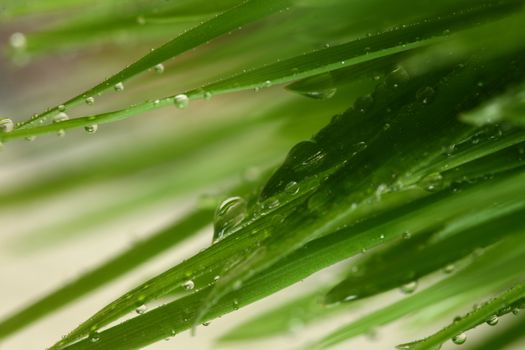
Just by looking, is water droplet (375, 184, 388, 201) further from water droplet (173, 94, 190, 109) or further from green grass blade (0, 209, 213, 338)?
green grass blade (0, 209, 213, 338)

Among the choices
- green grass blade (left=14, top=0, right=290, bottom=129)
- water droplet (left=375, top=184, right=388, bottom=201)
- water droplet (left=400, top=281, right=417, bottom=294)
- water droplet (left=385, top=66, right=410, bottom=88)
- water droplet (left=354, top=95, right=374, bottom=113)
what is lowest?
water droplet (left=400, top=281, right=417, bottom=294)

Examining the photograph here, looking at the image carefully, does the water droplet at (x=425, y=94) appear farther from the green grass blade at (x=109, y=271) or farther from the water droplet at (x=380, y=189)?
the green grass blade at (x=109, y=271)

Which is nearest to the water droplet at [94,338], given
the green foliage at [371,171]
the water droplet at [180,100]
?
the green foliage at [371,171]

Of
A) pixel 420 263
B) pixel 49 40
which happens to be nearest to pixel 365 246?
pixel 420 263

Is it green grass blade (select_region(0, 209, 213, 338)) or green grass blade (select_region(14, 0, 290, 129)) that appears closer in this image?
green grass blade (select_region(14, 0, 290, 129))

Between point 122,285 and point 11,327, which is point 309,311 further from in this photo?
point 122,285

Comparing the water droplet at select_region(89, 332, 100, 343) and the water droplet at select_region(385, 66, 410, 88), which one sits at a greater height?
the water droplet at select_region(385, 66, 410, 88)

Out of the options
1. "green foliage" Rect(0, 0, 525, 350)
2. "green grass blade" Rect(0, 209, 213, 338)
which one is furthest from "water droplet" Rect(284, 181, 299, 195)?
"green grass blade" Rect(0, 209, 213, 338)
